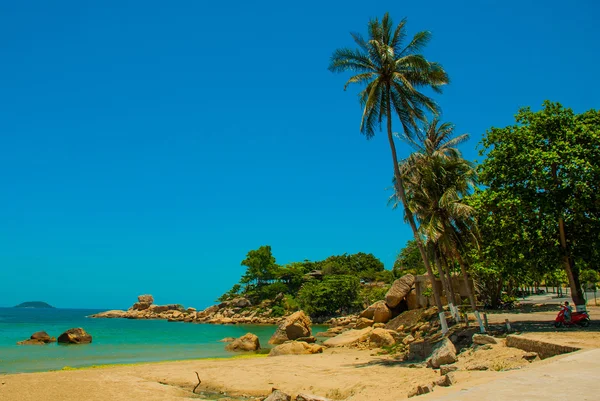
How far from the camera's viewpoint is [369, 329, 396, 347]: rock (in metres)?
24.5

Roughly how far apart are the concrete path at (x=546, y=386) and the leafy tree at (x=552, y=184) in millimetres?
9604

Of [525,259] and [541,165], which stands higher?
[541,165]

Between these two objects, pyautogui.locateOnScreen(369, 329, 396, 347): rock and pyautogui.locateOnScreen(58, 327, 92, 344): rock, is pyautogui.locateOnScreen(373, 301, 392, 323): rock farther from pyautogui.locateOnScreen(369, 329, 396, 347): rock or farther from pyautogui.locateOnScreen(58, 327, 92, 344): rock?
pyautogui.locateOnScreen(58, 327, 92, 344): rock

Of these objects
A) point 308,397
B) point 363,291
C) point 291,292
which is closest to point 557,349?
point 308,397

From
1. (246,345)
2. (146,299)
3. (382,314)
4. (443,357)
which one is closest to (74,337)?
(246,345)

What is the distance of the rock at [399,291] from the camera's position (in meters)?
37.7

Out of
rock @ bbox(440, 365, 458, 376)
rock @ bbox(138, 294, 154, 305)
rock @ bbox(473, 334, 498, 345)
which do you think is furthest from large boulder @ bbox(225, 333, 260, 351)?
rock @ bbox(138, 294, 154, 305)

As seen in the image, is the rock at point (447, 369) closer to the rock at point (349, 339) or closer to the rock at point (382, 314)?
the rock at point (349, 339)

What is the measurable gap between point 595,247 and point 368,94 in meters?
11.5

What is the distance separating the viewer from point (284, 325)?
32562 millimetres

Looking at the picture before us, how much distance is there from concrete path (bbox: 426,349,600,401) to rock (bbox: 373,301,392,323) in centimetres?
2835

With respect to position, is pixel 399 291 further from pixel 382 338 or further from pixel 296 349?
pixel 296 349

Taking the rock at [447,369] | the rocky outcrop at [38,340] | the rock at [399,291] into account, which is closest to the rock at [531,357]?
the rock at [447,369]

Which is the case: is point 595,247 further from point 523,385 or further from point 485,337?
point 523,385
